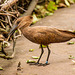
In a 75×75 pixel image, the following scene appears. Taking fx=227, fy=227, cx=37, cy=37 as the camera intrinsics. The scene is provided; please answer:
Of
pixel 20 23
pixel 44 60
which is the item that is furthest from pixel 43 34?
pixel 44 60

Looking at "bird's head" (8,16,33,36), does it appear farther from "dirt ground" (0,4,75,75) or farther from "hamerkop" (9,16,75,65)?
"dirt ground" (0,4,75,75)

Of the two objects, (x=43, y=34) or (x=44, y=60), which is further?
(x=44, y=60)

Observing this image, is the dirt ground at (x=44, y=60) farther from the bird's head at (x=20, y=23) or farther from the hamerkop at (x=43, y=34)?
Answer: the bird's head at (x=20, y=23)

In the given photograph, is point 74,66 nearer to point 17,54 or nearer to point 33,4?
point 17,54

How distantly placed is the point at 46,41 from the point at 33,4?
529cm

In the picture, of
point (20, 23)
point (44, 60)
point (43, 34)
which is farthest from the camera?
point (44, 60)

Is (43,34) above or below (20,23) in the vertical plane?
below

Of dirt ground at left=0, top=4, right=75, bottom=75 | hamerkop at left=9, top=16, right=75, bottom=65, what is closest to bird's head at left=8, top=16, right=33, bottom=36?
hamerkop at left=9, top=16, right=75, bottom=65

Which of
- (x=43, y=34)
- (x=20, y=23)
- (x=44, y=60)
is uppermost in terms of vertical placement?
(x=20, y=23)

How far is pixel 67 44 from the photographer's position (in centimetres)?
752

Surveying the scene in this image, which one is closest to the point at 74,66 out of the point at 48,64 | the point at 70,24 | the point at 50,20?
the point at 48,64

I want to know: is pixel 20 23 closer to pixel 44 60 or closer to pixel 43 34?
pixel 43 34

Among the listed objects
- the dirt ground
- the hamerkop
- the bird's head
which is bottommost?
the dirt ground

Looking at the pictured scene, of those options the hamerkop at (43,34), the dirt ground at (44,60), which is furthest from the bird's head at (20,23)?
the dirt ground at (44,60)
